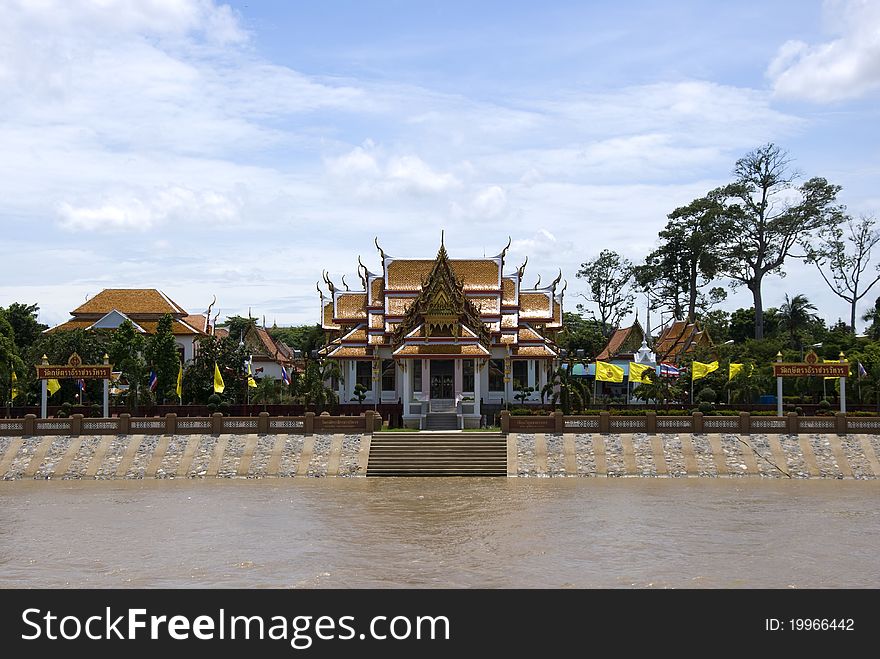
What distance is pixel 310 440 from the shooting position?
116ft

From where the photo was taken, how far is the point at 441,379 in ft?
149

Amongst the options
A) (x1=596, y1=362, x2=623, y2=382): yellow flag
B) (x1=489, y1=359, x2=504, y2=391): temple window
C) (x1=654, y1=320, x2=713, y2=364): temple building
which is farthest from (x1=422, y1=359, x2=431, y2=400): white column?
(x1=654, y1=320, x2=713, y2=364): temple building

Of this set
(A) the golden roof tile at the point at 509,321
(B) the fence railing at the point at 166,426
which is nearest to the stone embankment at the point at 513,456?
(B) the fence railing at the point at 166,426

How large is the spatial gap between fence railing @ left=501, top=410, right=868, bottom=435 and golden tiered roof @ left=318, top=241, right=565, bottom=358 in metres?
9.14

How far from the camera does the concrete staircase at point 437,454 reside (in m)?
33.7

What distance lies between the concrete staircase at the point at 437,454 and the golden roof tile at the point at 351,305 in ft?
47.5

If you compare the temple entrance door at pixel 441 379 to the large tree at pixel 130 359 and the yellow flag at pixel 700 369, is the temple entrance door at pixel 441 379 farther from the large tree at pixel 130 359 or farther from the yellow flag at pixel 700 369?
the large tree at pixel 130 359

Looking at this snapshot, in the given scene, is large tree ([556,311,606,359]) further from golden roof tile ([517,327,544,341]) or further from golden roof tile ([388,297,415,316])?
golden roof tile ([388,297,415,316])

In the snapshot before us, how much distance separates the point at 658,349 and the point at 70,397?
41.6 metres

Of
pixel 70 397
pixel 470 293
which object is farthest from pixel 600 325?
pixel 70 397

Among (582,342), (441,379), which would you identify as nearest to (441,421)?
(441,379)

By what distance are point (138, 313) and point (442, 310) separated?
27943 mm

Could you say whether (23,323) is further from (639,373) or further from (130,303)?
(639,373)
